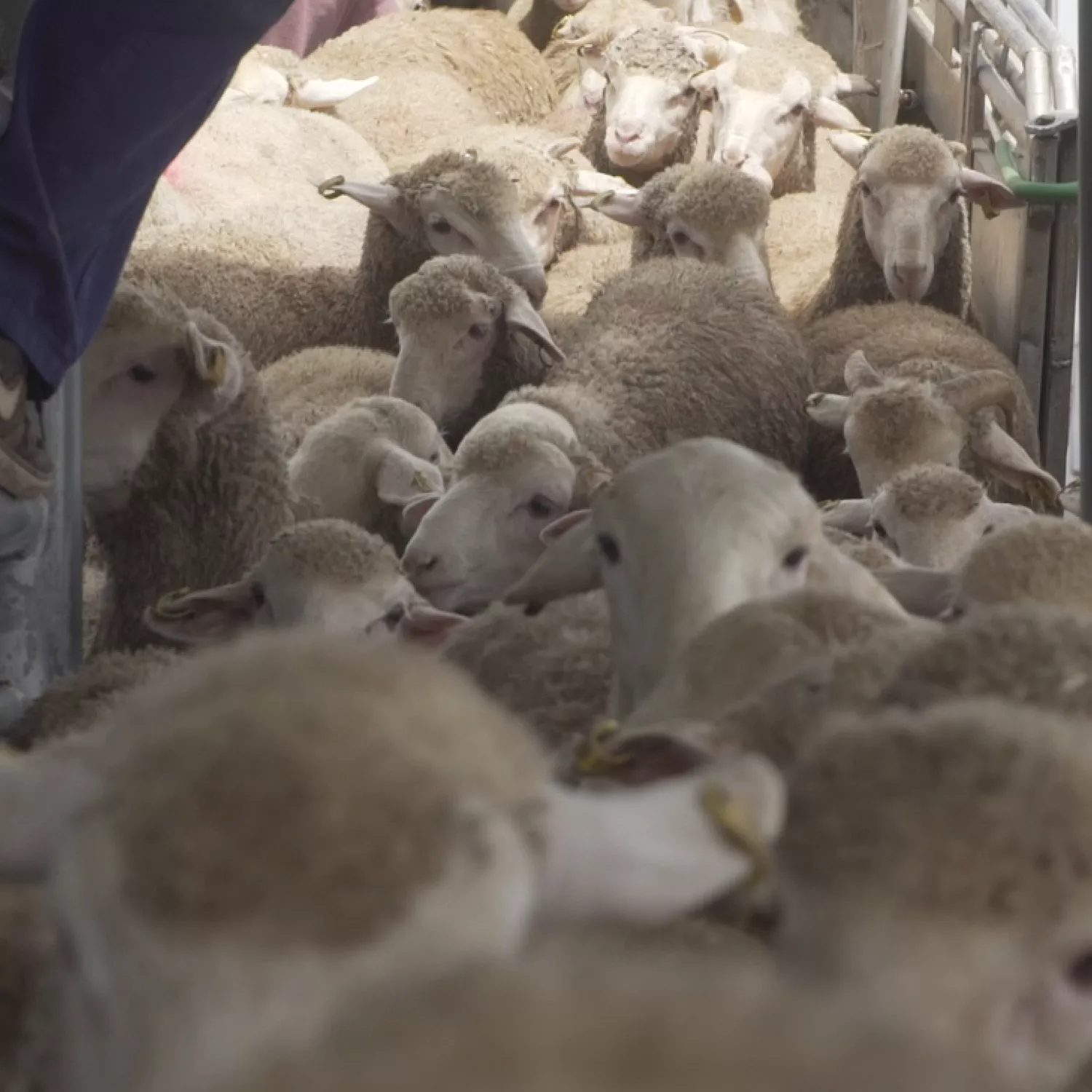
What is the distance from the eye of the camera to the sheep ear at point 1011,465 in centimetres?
304

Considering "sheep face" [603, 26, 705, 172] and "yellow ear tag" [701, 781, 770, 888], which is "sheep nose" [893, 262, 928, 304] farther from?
"yellow ear tag" [701, 781, 770, 888]

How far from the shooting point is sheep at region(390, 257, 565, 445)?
130 inches

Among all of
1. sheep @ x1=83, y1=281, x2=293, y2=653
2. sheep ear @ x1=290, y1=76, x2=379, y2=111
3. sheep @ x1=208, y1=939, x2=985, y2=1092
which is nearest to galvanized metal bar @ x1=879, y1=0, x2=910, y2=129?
sheep ear @ x1=290, y1=76, x2=379, y2=111

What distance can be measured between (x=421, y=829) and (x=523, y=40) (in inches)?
243

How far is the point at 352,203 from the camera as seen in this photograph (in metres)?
4.91

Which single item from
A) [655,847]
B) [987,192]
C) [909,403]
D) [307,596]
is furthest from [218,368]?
[987,192]

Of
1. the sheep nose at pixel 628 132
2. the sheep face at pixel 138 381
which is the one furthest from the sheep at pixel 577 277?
the sheep face at pixel 138 381

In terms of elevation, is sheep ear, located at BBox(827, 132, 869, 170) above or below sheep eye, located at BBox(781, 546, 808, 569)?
below

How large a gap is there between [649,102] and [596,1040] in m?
5.07

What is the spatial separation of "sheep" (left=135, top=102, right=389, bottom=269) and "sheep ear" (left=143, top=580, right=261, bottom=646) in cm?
218

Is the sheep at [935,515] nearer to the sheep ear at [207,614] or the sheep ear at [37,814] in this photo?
the sheep ear at [207,614]

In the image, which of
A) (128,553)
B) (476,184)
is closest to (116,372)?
(128,553)

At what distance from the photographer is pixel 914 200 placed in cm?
396

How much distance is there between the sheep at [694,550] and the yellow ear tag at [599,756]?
1.03 ft
